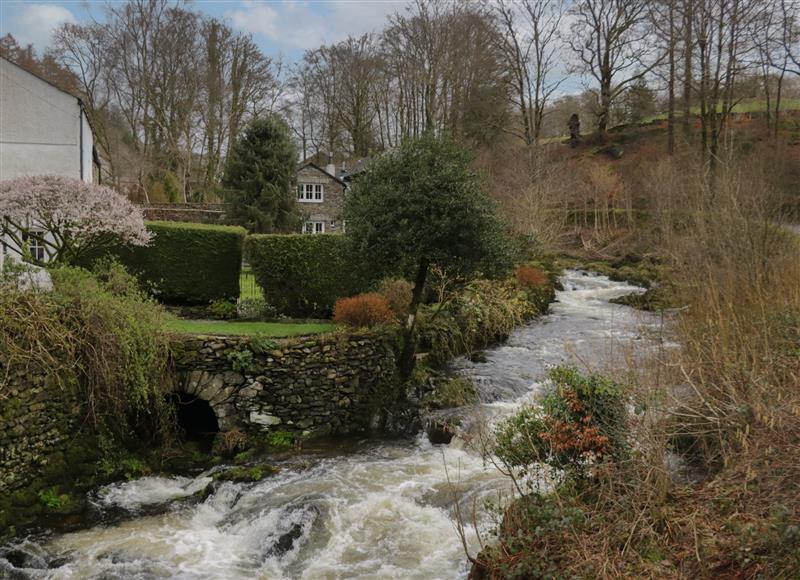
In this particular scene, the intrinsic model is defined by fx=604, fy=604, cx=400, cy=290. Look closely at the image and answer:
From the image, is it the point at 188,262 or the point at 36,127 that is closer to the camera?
the point at 188,262

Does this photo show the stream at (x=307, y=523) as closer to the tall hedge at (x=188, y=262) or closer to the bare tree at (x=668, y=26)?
the tall hedge at (x=188, y=262)

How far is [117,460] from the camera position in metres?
10.4

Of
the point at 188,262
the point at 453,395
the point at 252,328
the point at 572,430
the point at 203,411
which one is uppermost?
the point at 188,262

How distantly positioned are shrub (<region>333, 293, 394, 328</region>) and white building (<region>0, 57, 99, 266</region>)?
11.9m

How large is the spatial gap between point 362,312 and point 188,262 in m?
5.97

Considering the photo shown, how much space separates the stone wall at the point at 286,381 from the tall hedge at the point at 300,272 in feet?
10.7

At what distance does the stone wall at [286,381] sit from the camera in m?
11.6

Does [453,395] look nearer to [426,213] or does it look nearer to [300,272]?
[426,213]

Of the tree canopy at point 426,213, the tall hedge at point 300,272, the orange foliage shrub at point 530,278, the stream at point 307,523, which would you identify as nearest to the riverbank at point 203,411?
the stream at point 307,523

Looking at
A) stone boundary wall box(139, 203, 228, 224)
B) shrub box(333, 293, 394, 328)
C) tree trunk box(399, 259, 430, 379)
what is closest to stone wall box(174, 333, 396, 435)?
shrub box(333, 293, 394, 328)

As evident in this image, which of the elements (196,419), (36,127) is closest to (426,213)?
(196,419)

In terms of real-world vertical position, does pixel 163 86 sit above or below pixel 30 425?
above

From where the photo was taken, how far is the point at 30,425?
954 centimetres

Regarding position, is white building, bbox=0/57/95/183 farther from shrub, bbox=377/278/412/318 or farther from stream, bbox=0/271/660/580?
stream, bbox=0/271/660/580
